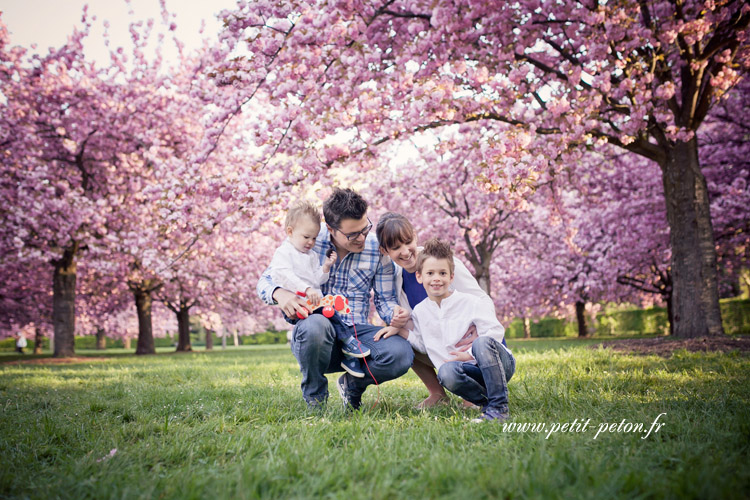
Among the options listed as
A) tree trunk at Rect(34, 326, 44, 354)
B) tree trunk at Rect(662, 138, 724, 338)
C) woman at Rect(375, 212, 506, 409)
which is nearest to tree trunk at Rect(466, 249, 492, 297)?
tree trunk at Rect(662, 138, 724, 338)

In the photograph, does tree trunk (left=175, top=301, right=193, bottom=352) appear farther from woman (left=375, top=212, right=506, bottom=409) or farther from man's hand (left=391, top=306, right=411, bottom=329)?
man's hand (left=391, top=306, right=411, bottom=329)

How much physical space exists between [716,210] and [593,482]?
10.4 m

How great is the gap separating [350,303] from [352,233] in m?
0.51

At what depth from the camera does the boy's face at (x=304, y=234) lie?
2.99 metres

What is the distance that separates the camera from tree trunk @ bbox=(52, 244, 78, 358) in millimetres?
11891

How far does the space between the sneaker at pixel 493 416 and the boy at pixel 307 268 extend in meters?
0.83

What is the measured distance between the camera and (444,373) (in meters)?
2.72

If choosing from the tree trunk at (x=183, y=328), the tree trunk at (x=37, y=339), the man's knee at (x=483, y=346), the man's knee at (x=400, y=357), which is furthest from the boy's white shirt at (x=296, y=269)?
the tree trunk at (x=37, y=339)

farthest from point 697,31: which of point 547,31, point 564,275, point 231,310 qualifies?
point 231,310

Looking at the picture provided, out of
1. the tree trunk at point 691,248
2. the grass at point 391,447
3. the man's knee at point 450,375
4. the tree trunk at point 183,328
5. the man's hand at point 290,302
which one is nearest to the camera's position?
the grass at point 391,447

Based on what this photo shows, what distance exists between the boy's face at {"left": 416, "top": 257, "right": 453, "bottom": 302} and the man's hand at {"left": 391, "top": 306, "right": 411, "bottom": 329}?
22 centimetres

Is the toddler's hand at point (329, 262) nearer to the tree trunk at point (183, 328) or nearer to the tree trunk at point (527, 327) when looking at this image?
the tree trunk at point (183, 328)

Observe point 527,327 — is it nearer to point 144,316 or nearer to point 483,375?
point 144,316

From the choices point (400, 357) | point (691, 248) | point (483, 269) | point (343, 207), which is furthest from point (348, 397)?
point (483, 269)
